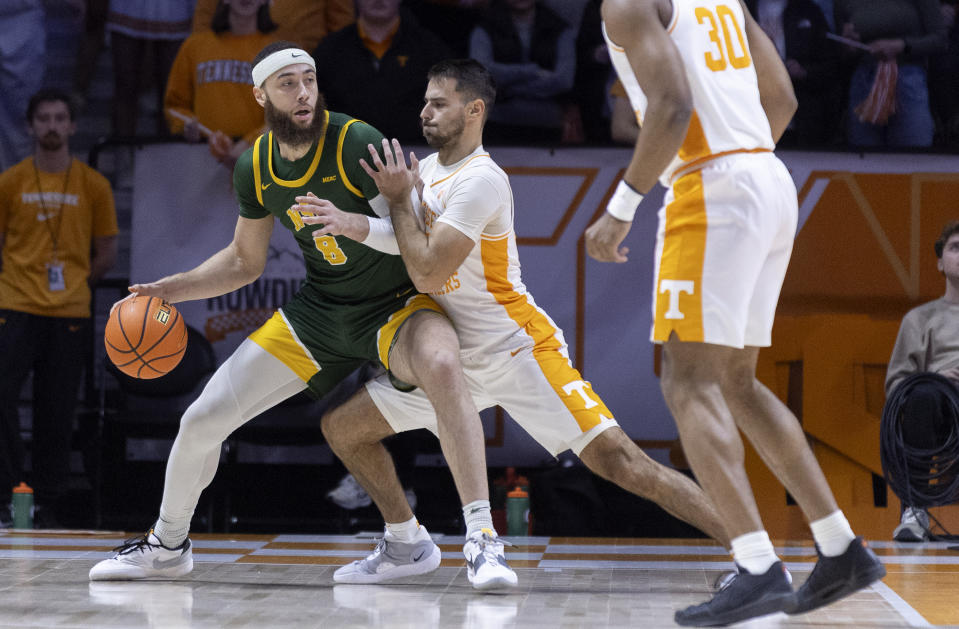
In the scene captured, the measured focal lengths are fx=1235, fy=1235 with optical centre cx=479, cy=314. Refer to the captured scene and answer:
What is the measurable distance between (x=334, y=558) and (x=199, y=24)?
13.0ft

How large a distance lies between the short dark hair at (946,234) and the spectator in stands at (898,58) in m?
1.05

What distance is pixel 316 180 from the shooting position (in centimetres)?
431

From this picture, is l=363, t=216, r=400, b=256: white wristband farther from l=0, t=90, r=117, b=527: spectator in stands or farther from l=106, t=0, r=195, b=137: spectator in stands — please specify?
l=106, t=0, r=195, b=137: spectator in stands

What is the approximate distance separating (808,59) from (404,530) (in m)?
4.36

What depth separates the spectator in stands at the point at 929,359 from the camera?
6.22 meters

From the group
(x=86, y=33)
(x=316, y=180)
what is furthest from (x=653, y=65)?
(x=86, y=33)

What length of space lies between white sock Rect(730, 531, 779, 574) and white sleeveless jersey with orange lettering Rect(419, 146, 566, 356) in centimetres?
139

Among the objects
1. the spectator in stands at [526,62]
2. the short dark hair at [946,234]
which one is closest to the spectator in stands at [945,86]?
the short dark hair at [946,234]

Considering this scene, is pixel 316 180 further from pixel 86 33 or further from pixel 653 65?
pixel 86 33

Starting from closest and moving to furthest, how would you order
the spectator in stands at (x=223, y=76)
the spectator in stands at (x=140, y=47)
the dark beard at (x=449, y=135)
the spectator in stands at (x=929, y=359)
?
the dark beard at (x=449, y=135), the spectator in stands at (x=929, y=359), the spectator in stands at (x=223, y=76), the spectator in stands at (x=140, y=47)

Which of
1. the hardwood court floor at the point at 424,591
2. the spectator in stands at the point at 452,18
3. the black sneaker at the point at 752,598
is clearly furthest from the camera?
the spectator in stands at the point at 452,18

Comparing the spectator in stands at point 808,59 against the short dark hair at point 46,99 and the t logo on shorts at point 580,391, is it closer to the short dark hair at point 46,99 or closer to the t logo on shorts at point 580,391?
the t logo on shorts at point 580,391

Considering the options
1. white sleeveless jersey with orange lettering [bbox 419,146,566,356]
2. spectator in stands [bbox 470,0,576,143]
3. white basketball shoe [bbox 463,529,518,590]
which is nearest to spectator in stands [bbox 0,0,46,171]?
spectator in stands [bbox 470,0,576,143]

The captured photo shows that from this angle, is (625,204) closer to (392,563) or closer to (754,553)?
(754,553)
